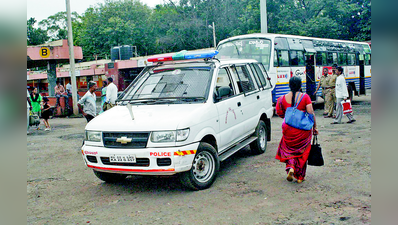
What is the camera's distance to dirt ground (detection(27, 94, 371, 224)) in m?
4.09

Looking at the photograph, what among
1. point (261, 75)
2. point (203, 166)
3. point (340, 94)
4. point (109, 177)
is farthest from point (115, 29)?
point (203, 166)

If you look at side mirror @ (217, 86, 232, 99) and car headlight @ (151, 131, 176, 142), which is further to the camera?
side mirror @ (217, 86, 232, 99)

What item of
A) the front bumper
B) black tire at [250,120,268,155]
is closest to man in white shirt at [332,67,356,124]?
black tire at [250,120,268,155]

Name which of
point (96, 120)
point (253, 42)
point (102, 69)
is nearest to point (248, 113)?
point (96, 120)

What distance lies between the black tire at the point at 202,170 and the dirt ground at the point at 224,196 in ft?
0.44

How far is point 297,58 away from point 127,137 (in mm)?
11739

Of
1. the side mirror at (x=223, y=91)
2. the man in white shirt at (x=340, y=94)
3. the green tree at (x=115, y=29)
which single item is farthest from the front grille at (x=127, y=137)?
the green tree at (x=115, y=29)

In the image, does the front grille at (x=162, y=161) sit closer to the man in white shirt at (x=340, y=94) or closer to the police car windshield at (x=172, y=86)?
the police car windshield at (x=172, y=86)

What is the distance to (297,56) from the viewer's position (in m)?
14.9

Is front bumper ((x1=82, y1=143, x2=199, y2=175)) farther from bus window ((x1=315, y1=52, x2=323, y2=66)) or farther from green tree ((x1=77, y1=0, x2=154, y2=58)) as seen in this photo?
green tree ((x1=77, y1=0, x2=154, y2=58))

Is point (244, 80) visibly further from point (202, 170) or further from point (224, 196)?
point (224, 196)

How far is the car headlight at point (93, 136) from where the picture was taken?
500 centimetres

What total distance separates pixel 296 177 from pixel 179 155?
1.93m
